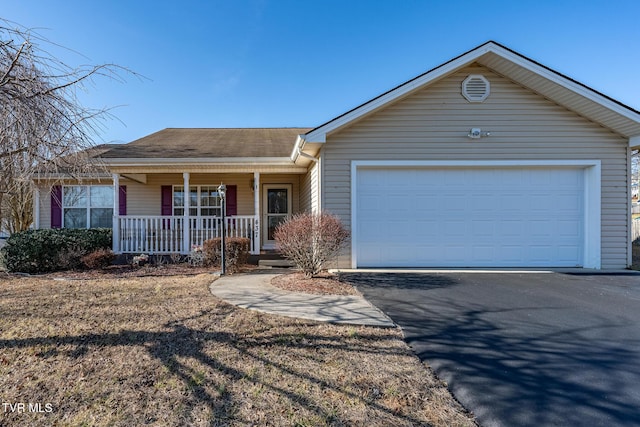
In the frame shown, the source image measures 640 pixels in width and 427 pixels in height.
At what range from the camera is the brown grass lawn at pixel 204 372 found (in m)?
2.30

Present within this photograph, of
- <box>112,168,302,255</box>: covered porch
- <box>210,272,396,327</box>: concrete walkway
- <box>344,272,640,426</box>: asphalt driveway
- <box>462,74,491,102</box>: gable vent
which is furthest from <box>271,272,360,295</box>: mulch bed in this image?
<box>462,74,491,102</box>: gable vent

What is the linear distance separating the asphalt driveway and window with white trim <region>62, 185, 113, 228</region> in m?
9.40

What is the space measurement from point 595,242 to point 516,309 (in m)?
4.91

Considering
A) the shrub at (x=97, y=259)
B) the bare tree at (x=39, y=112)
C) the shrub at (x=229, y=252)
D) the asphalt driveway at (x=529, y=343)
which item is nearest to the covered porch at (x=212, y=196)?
the shrub at (x=229, y=252)

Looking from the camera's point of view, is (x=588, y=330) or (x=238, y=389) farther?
(x=588, y=330)

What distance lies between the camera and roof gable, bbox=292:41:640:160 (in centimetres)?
703

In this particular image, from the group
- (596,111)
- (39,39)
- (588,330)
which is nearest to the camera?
(39,39)

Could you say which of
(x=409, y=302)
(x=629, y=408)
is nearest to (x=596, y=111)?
(x=409, y=302)

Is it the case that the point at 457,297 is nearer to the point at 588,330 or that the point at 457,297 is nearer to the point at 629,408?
the point at 588,330

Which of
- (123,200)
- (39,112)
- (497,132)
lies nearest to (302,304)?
(39,112)

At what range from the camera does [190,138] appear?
11625 mm

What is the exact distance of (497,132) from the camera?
777 centimetres

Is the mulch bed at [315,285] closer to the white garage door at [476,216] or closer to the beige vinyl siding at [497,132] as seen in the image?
the white garage door at [476,216]

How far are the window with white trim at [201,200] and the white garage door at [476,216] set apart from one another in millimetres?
5698
